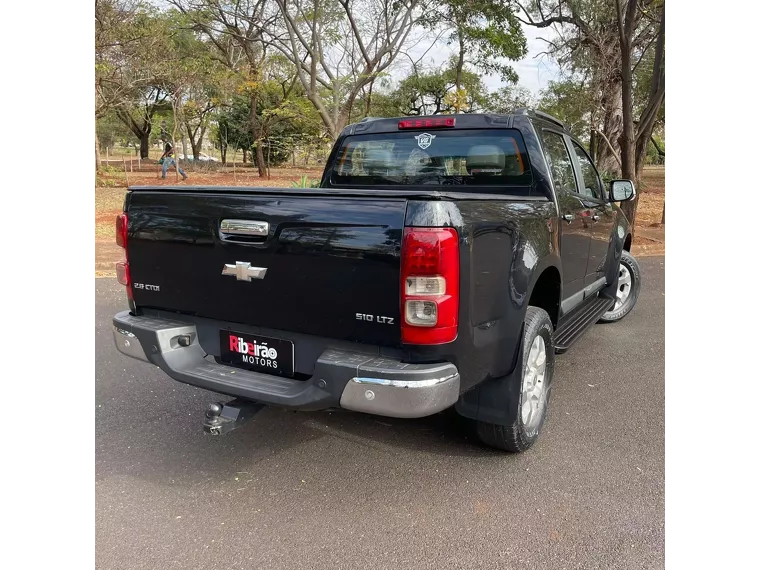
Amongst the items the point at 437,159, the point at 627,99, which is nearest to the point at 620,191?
the point at 437,159

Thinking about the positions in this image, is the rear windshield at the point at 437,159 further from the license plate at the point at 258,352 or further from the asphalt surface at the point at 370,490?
the license plate at the point at 258,352

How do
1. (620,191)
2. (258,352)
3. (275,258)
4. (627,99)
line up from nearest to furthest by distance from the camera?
(275,258), (258,352), (620,191), (627,99)

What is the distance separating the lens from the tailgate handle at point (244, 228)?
2684 mm

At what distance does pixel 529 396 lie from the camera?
329cm

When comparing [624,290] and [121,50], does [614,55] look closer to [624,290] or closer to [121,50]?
[624,290]

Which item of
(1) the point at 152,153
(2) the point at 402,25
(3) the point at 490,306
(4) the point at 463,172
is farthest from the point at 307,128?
(1) the point at 152,153

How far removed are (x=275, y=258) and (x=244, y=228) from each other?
0.77ft

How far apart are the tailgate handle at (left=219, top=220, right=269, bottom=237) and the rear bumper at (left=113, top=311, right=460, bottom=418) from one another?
0.63 metres

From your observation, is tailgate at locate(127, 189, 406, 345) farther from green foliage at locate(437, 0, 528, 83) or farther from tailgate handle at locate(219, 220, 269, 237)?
green foliage at locate(437, 0, 528, 83)

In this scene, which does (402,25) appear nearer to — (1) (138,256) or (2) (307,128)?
(2) (307,128)

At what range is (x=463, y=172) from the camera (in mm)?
4090

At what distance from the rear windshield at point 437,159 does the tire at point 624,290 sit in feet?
9.74

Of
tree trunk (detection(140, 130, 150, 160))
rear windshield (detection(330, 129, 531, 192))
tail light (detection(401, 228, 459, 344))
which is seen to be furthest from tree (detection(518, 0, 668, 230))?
tree trunk (detection(140, 130, 150, 160))

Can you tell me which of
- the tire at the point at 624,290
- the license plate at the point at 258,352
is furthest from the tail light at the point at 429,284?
the tire at the point at 624,290
